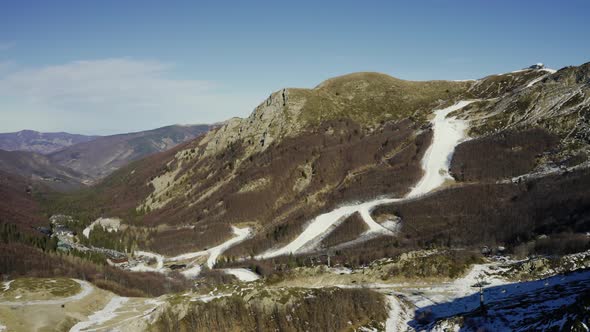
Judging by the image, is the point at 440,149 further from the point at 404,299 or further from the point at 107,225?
the point at 107,225

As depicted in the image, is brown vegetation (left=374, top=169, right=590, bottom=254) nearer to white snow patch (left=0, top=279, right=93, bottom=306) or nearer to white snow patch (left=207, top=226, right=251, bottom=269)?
white snow patch (left=207, top=226, right=251, bottom=269)

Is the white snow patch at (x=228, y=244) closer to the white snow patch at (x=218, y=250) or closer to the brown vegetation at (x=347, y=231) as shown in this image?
the white snow patch at (x=218, y=250)

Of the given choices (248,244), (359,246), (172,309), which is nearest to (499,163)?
(359,246)

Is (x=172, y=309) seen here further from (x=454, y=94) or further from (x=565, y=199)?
(x=454, y=94)

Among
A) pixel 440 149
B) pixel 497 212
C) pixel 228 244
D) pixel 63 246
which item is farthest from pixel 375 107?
pixel 63 246

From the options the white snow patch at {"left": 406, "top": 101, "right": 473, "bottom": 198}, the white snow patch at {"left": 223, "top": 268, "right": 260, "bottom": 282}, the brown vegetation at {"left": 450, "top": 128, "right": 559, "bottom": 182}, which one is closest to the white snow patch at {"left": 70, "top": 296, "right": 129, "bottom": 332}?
the white snow patch at {"left": 223, "top": 268, "right": 260, "bottom": 282}

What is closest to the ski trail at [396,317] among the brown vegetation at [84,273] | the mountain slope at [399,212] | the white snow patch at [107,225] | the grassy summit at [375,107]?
the mountain slope at [399,212]
